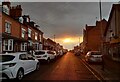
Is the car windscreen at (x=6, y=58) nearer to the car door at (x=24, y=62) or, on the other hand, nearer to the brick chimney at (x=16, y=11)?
the car door at (x=24, y=62)

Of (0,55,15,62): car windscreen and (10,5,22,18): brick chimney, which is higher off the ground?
(10,5,22,18): brick chimney

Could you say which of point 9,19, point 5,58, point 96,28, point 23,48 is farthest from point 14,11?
point 96,28

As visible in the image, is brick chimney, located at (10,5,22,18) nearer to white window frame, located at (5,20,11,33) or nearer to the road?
white window frame, located at (5,20,11,33)

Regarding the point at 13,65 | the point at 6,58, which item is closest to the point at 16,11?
the point at 6,58

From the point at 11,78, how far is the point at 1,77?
53 centimetres

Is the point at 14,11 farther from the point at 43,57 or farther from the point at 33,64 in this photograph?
the point at 33,64

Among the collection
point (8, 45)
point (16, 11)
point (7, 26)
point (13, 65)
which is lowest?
point (13, 65)

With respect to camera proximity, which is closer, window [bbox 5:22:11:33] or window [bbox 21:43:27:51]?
window [bbox 5:22:11:33]

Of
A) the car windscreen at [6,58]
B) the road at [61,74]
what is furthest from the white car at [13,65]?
the road at [61,74]

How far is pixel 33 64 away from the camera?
596 inches

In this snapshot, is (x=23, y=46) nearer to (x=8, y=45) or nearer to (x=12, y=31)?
(x=12, y=31)

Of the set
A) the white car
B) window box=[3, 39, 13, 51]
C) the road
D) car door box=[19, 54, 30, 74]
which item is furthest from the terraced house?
the white car

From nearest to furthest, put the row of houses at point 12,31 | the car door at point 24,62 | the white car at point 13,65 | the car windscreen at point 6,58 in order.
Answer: the white car at point 13,65 → the car windscreen at point 6,58 → the car door at point 24,62 → the row of houses at point 12,31

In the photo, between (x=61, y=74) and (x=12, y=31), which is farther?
(x=12, y=31)
